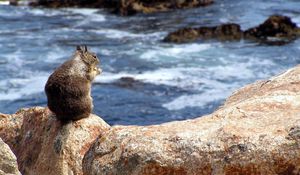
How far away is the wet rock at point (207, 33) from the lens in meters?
31.1

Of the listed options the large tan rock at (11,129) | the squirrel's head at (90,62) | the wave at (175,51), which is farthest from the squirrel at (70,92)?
the wave at (175,51)

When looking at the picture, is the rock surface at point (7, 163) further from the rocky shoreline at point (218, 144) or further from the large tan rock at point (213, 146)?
the large tan rock at point (213, 146)

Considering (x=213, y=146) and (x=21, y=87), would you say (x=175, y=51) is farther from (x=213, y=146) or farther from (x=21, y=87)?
(x=213, y=146)

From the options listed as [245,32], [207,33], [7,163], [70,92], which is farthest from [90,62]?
[245,32]

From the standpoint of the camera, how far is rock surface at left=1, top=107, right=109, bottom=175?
8961 millimetres

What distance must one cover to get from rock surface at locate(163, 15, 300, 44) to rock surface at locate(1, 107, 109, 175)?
21141mm

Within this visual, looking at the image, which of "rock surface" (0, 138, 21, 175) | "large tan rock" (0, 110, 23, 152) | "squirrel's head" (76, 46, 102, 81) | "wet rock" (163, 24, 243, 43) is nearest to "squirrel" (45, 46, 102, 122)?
"squirrel's head" (76, 46, 102, 81)

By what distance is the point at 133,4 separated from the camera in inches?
1559

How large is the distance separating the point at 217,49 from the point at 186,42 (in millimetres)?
2070

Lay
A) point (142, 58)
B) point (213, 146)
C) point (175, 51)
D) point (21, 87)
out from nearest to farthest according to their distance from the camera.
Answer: point (213, 146), point (21, 87), point (142, 58), point (175, 51)

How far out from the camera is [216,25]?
34156 millimetres

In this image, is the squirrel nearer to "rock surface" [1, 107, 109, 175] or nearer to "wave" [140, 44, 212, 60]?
"rock surface" [1, 107, 109, 175]

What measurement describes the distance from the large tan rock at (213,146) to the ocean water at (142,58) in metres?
11.8

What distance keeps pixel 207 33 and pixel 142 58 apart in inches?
204
